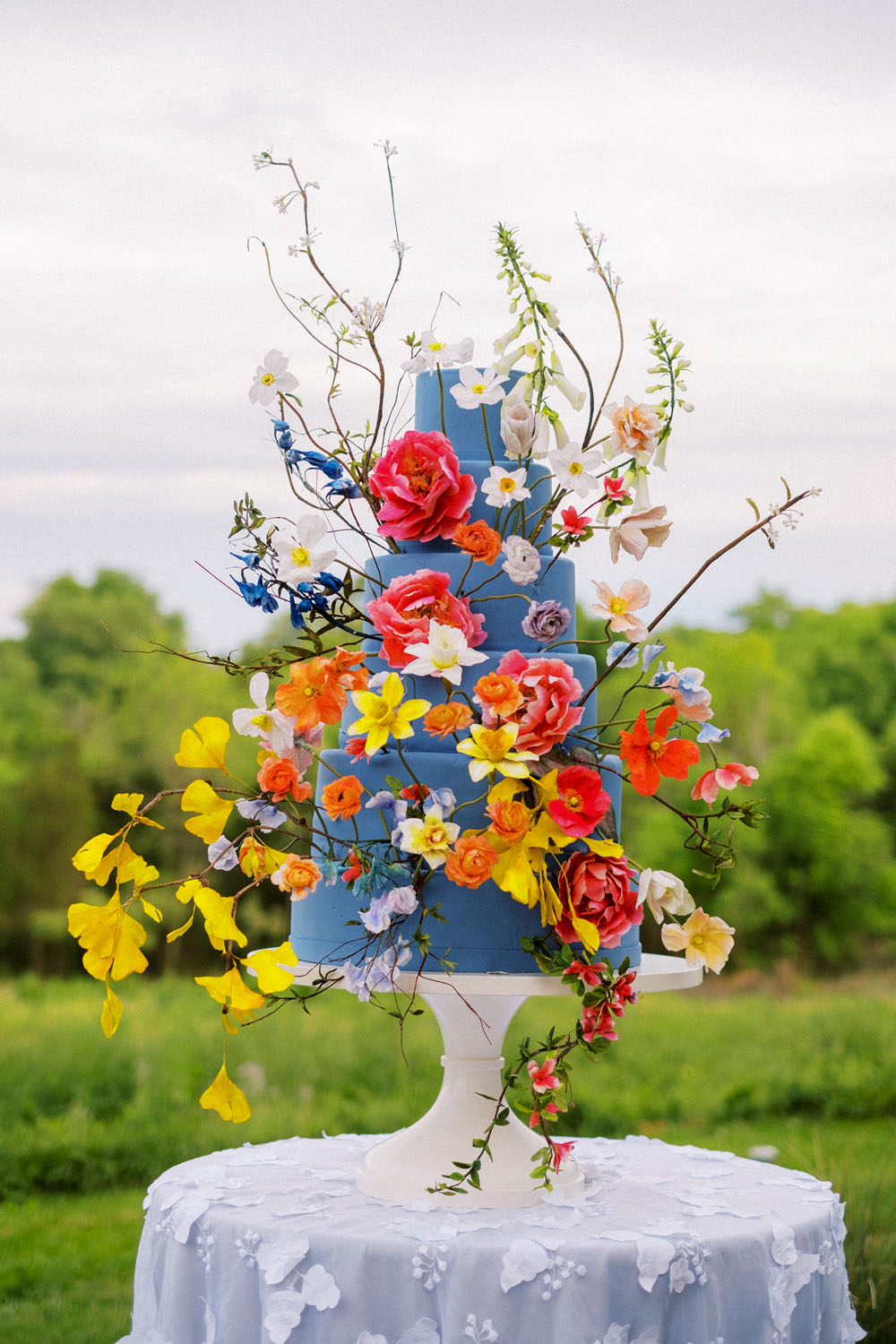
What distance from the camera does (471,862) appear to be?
1987mm

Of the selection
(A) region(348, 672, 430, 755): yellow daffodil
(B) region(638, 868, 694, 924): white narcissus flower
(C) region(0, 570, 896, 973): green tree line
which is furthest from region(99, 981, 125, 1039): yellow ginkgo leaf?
(C) region(0, 570, 896, 973): green tree line

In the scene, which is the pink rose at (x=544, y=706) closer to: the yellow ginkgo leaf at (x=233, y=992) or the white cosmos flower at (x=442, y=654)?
the white cosmos flower at (x=442, y=654)

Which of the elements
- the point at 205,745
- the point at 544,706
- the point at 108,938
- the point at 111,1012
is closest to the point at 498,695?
the point at 544,706

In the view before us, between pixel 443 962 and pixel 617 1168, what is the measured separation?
0.77 m

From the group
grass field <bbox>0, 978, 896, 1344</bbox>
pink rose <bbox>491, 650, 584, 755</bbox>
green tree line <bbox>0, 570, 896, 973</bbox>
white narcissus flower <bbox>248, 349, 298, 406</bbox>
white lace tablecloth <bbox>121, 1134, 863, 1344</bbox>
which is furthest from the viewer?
green tree line <bbox>0, 570, 896, 973</bbox>

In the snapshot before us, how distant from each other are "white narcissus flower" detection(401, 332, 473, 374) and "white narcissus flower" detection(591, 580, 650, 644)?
1.58ft

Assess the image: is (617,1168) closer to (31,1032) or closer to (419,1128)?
(419,1128)

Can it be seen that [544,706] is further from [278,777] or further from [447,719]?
[278,777]

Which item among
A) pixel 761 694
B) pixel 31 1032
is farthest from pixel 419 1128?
pixel 761 694

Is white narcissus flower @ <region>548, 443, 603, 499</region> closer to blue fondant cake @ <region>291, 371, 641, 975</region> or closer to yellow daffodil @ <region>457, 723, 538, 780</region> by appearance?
blue fondant cake @ <region>291, 371, 641, 975</region>

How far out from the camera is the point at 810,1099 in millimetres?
7109

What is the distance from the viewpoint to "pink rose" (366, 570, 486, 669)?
2.12 meters

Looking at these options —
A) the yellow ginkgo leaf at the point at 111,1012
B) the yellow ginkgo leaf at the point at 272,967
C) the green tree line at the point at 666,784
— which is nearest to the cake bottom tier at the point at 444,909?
the yellow ginkgo leaf at the point at 272,967

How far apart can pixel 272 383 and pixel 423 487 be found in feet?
1.24
